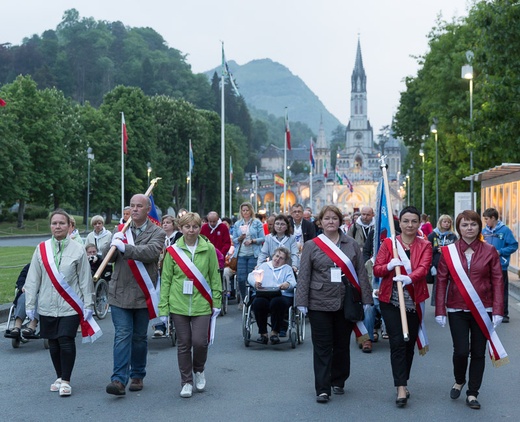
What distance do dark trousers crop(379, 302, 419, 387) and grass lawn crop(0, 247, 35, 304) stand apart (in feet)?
31.7

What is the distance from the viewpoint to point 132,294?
29.0ft

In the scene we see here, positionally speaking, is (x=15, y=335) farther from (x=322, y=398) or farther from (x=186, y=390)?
(x=322, y=398)

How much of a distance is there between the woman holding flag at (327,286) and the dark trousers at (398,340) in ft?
0.86

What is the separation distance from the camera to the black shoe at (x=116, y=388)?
860cm

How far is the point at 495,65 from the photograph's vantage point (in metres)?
26.0

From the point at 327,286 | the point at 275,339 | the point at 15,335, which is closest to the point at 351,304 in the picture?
the point at 327,286

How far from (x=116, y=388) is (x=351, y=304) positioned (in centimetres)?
235

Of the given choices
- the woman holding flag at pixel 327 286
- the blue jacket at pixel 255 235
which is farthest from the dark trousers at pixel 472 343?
the blue jacket at pixel 255 235

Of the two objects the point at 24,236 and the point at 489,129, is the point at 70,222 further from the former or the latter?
the point at 24,236

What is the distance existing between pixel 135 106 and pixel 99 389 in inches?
2687

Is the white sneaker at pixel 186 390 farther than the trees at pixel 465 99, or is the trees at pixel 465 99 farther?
the trees at pixel 465 99

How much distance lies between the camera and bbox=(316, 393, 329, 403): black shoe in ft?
27.9

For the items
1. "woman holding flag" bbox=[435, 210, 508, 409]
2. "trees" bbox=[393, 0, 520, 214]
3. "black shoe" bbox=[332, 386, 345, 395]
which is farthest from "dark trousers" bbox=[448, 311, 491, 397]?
"trees" bbox=[393, 0, 520, 214]

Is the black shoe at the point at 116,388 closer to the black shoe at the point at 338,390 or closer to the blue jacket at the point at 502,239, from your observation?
the black shoe at the point at 338,390
